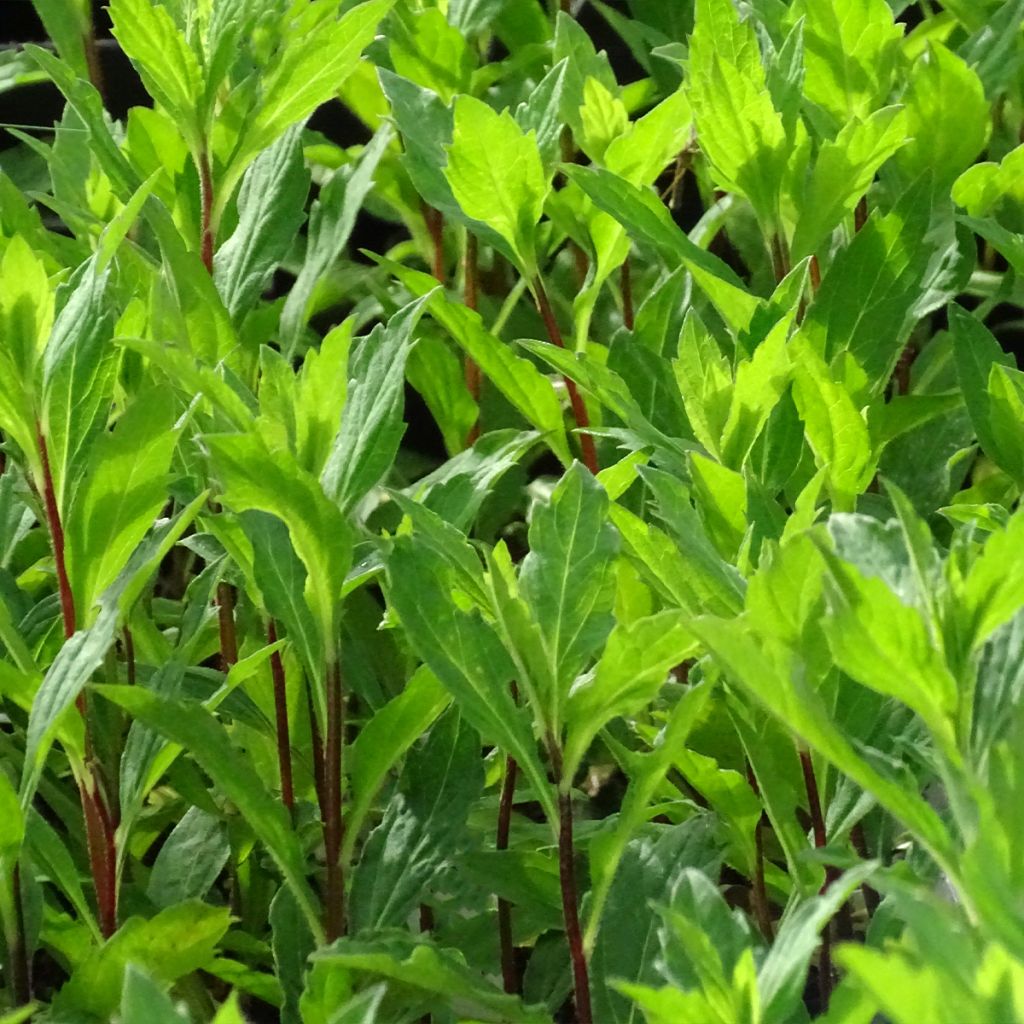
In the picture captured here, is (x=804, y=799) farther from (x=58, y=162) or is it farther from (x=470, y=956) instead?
(x=58, y=162)

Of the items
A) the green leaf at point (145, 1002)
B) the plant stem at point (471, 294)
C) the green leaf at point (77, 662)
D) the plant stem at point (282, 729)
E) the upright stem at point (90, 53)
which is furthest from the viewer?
the upright stem at point (90, 53)

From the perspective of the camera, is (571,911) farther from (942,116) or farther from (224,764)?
(942,116)

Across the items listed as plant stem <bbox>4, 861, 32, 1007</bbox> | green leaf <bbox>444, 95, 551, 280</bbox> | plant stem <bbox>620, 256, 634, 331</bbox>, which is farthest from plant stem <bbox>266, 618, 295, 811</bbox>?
plant stem <bbox>620, 256, 634, 331</bbox>

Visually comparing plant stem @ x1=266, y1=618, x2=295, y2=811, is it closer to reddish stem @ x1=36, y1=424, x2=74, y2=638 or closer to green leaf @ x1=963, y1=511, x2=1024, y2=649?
reddish stem @ x1=36, y1=424, x2=74, y2=638

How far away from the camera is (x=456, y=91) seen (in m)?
0.79

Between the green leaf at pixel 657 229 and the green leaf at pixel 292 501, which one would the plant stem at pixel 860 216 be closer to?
the green leaf at pixel 657 229

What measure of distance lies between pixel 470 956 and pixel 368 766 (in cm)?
11

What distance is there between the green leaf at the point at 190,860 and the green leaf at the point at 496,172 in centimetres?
30

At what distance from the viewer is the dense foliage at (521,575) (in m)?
0.40

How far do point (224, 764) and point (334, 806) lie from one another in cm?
5

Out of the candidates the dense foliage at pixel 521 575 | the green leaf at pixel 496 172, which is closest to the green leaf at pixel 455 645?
the dense foliage at pixel 521 575

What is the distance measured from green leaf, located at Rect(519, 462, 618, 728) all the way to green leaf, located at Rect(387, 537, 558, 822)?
0.02 m

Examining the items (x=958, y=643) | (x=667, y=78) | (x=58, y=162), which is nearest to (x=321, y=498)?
(x=958, y=643)

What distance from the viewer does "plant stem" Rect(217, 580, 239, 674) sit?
0.64 meters
